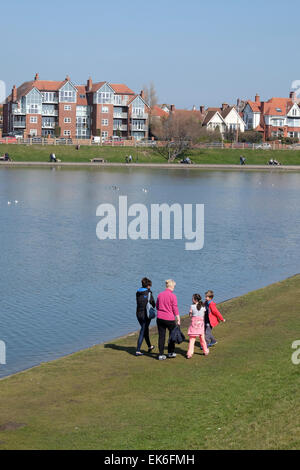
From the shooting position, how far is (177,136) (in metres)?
131

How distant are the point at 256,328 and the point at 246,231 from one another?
2862 centimetres

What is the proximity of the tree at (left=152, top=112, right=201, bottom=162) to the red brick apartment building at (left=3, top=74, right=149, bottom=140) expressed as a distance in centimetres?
1333

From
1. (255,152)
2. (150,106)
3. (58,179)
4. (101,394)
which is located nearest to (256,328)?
(101,394)

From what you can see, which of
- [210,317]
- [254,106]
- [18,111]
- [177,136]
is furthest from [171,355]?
[254,106]

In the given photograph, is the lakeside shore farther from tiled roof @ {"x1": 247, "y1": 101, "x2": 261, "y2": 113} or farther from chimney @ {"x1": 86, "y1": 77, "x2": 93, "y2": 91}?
tiled roof @ {"x1": 247, "y1": 101, "x2": 261, "y2": 113}

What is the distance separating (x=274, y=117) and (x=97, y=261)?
14349 cm

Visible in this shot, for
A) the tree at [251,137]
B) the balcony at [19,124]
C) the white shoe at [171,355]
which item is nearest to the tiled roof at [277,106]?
the tree at [251,137]

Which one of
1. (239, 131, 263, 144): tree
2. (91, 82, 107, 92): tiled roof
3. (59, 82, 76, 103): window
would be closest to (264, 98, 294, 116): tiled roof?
(239, 131, 263, 144): tree

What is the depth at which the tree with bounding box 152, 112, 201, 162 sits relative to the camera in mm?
130750

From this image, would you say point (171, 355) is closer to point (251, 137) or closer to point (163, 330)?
point (163, 330)

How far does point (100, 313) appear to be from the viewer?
2547 cm

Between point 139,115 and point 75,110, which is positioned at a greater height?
point 75,110

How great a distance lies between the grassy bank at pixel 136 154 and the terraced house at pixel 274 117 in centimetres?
3146
